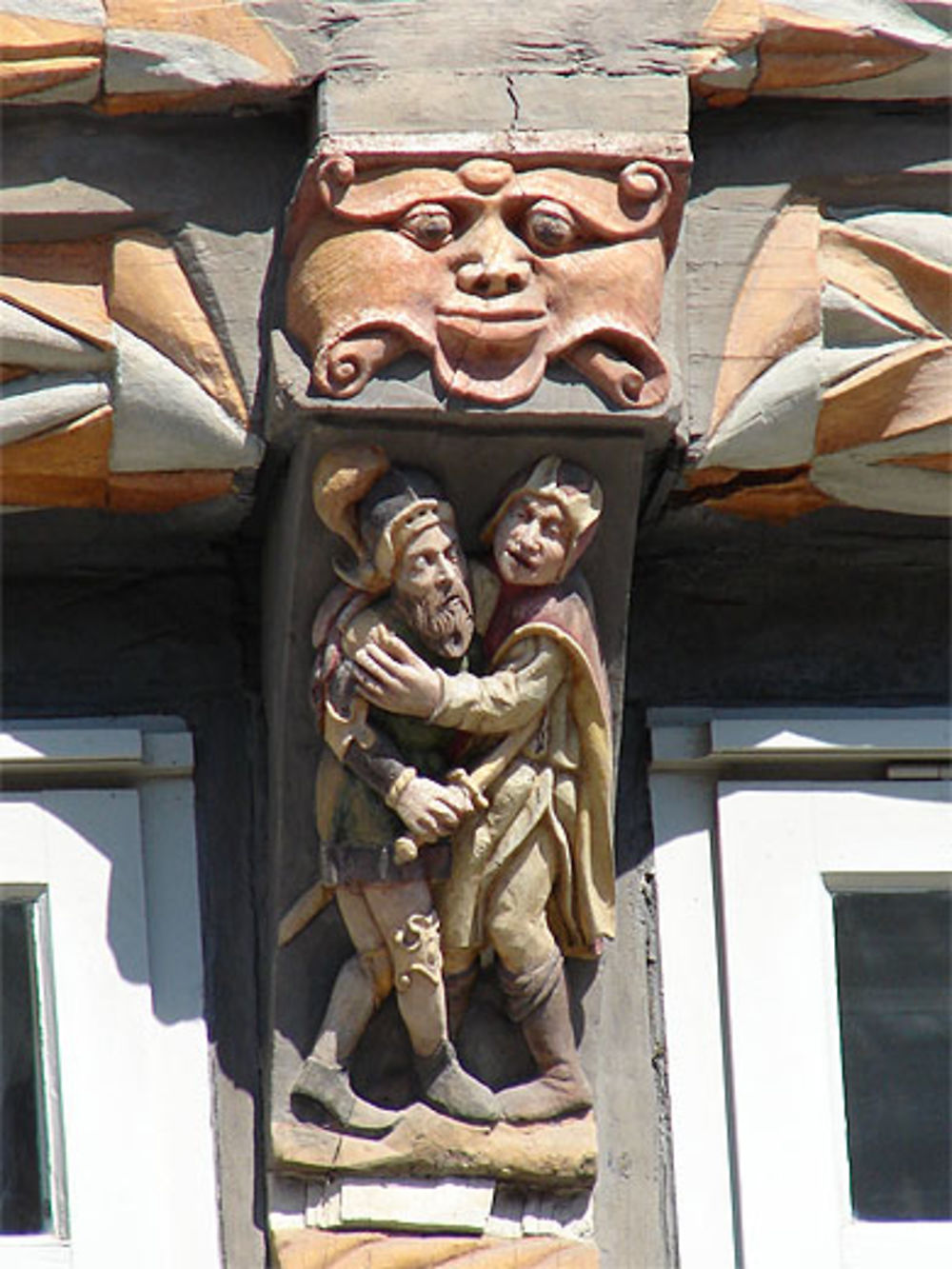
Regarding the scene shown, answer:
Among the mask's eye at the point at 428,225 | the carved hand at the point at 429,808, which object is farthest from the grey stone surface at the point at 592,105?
the carved hand at the point at 429,808

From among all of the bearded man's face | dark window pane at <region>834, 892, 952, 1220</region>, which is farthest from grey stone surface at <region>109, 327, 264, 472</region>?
dark window pane at <region>834, 892, 952, 1220</region>

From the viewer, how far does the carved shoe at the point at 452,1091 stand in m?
3.72

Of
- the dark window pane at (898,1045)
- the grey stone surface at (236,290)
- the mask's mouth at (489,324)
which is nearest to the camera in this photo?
the mask's mouth at (489,324)

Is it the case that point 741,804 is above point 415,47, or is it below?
below

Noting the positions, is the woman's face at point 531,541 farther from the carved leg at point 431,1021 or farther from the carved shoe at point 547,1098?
the carved shoe at point 547,1098

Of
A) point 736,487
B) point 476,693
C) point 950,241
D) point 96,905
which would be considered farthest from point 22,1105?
point 950,241

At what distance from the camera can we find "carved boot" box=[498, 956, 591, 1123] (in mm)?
3746

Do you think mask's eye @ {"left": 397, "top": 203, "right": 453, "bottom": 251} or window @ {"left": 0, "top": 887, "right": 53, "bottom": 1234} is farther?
window @ {"left": 0, "top": 887, "right": 53, "bottom": 1234}

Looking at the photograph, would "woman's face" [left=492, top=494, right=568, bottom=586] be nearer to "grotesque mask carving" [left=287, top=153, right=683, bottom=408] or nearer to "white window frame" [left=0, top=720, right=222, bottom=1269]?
"grotesque mask carving" [left=287, top=153, right=683, bottom=408]

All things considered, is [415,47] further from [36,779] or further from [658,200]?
[36,779]

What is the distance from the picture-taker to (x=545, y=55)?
12.0 feet

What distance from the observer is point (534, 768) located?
372cm

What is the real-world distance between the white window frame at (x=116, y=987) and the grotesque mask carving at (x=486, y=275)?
0.46 meters

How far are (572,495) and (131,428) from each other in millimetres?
388
